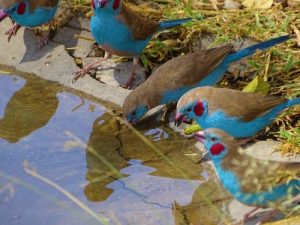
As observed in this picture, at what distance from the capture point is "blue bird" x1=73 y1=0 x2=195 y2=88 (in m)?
6.02

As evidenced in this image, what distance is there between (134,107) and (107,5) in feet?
2.90

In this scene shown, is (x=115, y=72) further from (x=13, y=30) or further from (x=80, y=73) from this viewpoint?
(x=13, y=30)

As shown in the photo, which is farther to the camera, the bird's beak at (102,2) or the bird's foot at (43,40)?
the bird's foot at (43,40)

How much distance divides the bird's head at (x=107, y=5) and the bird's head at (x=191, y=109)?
1.23 metres

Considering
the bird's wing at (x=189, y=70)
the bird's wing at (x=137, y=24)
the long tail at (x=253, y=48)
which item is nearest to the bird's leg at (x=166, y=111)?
the bird's wing at (x=189, y=70)

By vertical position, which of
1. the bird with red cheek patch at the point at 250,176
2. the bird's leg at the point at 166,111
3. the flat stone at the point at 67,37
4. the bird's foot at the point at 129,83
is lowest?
the bird's leg at the point at 166,111

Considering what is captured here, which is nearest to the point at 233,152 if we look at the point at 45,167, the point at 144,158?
the point at 144,158

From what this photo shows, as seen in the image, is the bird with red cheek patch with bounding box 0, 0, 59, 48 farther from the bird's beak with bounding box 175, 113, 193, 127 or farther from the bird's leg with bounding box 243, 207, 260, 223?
the bird's leg with bounding box 243, 207, 260, 223

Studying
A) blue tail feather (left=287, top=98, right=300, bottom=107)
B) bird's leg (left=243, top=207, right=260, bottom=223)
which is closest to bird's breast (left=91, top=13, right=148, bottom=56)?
blue tail feather (left=287, top=98, right=300, bottom=107)

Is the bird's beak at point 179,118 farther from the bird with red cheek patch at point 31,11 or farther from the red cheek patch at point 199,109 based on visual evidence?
the bird with red cheek patch at point 31,11

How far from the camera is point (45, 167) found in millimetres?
5004

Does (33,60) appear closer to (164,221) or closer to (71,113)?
(71,113)

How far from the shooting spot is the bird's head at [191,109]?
16.4ft

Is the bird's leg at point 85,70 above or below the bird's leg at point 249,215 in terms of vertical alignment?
below
